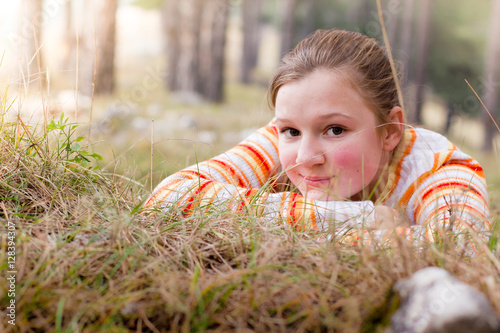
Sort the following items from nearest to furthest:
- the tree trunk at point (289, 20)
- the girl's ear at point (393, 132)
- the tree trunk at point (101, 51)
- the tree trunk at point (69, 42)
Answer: the girl's ear at point (393, 132)
the tree trunk at point (101, 51)
the tree trunk at point (289, 20)
the tree trunk at point (69, 42)

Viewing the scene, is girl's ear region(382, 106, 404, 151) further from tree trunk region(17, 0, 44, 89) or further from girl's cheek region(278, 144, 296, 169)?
tree trunk region(17, 0, 44, 89)

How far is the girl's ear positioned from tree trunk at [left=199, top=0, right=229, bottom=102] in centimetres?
837

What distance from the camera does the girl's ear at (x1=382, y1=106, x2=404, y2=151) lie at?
6.93ft

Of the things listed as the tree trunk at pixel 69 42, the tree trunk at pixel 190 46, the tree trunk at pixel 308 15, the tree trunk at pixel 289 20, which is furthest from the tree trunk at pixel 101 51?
the tree trunk at pixel 308 15

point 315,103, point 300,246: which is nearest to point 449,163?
point 315,103

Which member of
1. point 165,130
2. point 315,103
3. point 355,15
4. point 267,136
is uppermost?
point 355,15

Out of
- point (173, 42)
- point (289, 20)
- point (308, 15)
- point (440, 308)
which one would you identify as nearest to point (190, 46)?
point (173, 42)

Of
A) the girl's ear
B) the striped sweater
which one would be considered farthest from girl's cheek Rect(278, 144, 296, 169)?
the girl's ear

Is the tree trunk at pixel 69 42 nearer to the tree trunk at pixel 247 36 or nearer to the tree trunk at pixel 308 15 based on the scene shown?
the tree trunk at pixel 247 36

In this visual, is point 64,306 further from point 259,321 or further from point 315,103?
point 315,103

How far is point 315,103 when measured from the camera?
1.88m

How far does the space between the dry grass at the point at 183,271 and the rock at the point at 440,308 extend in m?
0.05

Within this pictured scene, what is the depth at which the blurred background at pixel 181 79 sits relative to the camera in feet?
6.99

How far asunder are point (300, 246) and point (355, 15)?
22222mm
